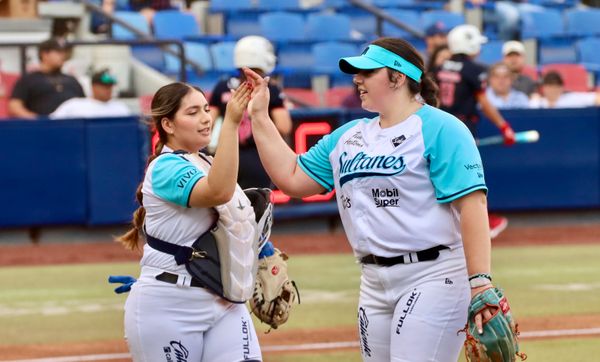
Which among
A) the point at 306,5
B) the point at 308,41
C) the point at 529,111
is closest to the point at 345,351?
the point at 529,111

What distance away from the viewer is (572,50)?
78.1ft

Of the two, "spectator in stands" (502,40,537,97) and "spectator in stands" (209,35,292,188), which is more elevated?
"spectator in stands" (209,35,292,188)

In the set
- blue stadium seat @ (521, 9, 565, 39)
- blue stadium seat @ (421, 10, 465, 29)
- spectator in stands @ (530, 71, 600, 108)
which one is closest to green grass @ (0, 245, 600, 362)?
spectator in stands @ (530, 71, 600, 108)

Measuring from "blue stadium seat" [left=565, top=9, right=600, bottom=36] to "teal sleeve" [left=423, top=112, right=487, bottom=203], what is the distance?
64.3 feet

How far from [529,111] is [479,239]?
39.0 ft

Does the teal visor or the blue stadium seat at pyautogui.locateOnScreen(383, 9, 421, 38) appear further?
the blue stadium seat at pyautogui.locateOnScreen(383, 9, 421, 38)

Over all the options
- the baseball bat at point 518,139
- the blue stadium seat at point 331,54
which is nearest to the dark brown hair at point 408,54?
the baseball bat at point 518,139

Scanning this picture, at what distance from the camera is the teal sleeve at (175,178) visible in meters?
5.32

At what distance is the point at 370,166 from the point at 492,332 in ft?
2.81

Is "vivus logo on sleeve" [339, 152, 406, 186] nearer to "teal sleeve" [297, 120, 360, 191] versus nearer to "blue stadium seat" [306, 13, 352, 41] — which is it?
"teal sleeve" [297, 120, 360, 191]

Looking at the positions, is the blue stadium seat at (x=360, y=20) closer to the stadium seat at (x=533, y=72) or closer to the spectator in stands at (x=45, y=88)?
the stadium seat at (x=533, y=72)

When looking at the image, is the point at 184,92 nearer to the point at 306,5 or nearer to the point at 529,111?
the point at 529,111

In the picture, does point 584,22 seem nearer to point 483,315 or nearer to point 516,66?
point 516,66

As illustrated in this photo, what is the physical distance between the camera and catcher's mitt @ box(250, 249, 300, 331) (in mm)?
5949
